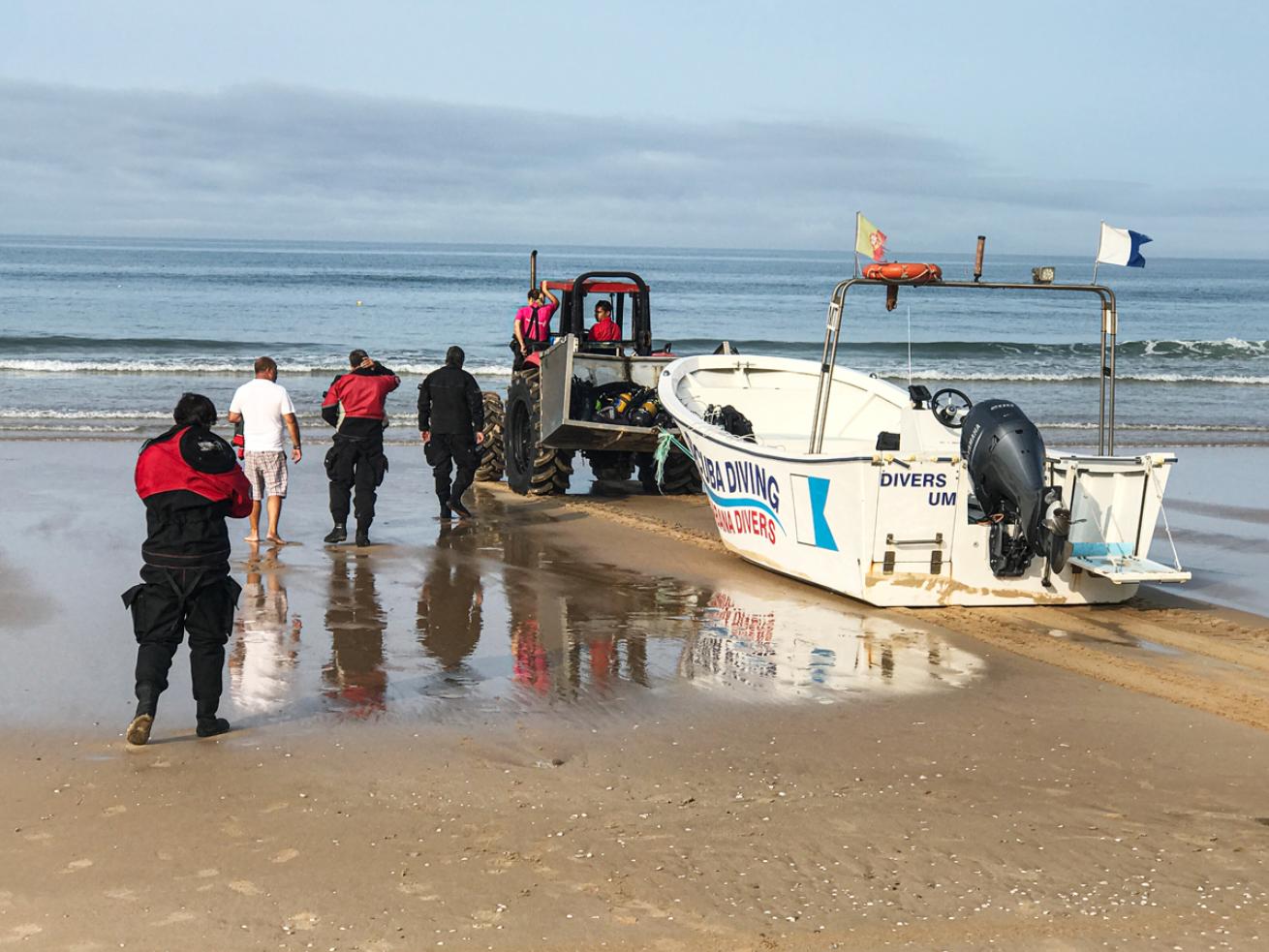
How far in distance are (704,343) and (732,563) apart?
95.8 feet

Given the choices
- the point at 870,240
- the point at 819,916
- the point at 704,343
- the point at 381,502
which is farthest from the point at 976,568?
the point at 704,343

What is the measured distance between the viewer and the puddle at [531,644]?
270 inches

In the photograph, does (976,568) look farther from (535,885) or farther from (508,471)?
(508,471)

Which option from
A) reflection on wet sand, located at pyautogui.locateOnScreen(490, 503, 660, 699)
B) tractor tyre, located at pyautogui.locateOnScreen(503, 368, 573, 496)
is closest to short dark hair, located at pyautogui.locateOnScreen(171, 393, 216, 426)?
reflection on wet sand, located at pyautogui.locateOnScreen(490, 503, 660, 699)

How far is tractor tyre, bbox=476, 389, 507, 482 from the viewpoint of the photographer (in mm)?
14359

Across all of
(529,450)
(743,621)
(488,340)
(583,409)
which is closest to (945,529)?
(743,621)

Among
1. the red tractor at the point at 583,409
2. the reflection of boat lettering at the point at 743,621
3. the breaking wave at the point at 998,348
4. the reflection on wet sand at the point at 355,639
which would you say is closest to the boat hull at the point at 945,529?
the reflection of boat lettering at the point at 743,621

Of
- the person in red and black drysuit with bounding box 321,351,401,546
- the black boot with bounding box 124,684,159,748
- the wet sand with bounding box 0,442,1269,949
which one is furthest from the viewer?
the person in red and black drysuit with bounding box 321,351,401,546

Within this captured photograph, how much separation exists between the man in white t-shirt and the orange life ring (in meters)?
4.25

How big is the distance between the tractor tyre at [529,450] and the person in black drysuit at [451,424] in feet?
3.87

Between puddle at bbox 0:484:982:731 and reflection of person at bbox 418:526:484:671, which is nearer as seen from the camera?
puddle at bbox 0:484:982:731

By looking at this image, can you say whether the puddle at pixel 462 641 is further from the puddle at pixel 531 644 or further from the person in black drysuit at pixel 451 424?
the person in black drysuit at pixel 451 424

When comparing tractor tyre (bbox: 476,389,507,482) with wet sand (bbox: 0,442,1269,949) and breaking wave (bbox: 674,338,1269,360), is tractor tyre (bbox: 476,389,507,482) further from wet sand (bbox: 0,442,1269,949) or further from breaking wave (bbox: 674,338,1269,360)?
breaking wave (bbox: 674,338,1269,360)

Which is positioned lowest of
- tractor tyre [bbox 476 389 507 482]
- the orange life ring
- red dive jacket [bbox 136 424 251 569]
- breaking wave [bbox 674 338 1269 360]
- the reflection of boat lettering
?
the reflection of boat lettering
